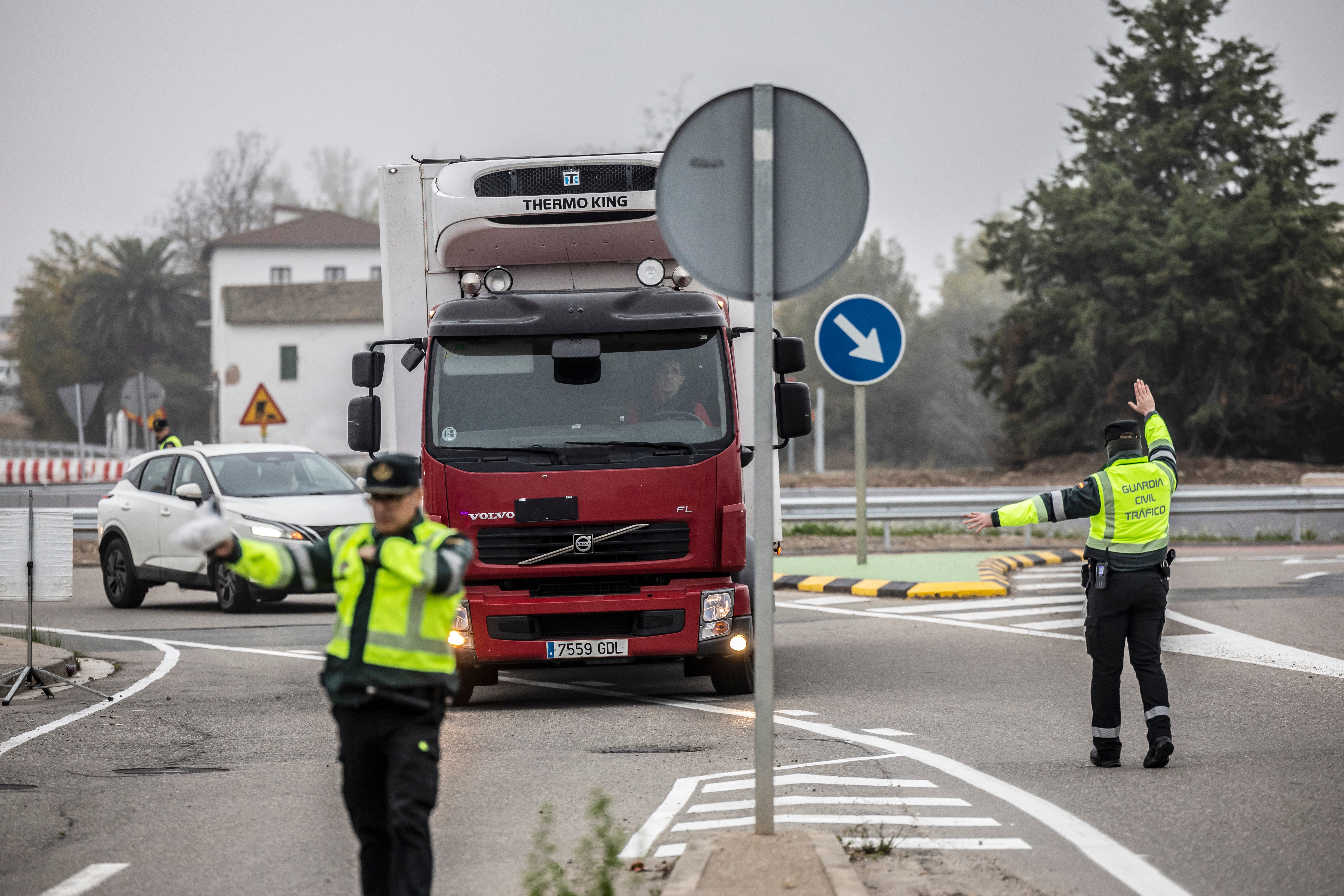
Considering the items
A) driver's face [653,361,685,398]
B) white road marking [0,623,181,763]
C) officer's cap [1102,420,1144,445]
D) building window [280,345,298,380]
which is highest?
building window [280,345,298,380]

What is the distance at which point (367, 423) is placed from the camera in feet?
32.1

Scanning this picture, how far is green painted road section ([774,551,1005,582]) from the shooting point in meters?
17.7

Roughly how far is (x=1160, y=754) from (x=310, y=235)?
82128 millimetres

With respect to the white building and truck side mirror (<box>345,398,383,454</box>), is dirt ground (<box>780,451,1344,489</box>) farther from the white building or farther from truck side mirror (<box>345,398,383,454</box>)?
the white building

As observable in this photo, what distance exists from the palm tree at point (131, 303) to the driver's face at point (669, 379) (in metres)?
75.3

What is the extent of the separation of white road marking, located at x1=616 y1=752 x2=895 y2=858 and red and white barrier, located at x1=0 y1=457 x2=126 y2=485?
3619 cm

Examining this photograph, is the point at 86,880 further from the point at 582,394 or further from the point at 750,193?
the point at 582,394

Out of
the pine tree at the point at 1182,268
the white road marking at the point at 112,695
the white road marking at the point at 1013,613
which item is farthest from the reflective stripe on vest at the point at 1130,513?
the pine tree at the point at 1182,268

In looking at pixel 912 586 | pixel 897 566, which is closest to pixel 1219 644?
pixel 912 586

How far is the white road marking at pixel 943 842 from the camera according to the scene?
587 cm

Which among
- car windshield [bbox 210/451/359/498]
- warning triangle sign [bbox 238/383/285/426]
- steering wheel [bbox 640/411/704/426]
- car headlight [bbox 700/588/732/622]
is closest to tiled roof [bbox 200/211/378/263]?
warning triangle sign [bbox 238/383/285/426]

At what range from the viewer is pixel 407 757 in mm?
4461

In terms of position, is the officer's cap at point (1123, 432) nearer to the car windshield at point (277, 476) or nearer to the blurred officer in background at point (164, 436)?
the car windshield at point (277, 476)

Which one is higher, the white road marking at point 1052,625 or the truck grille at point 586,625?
the truck grille at point 586,625
